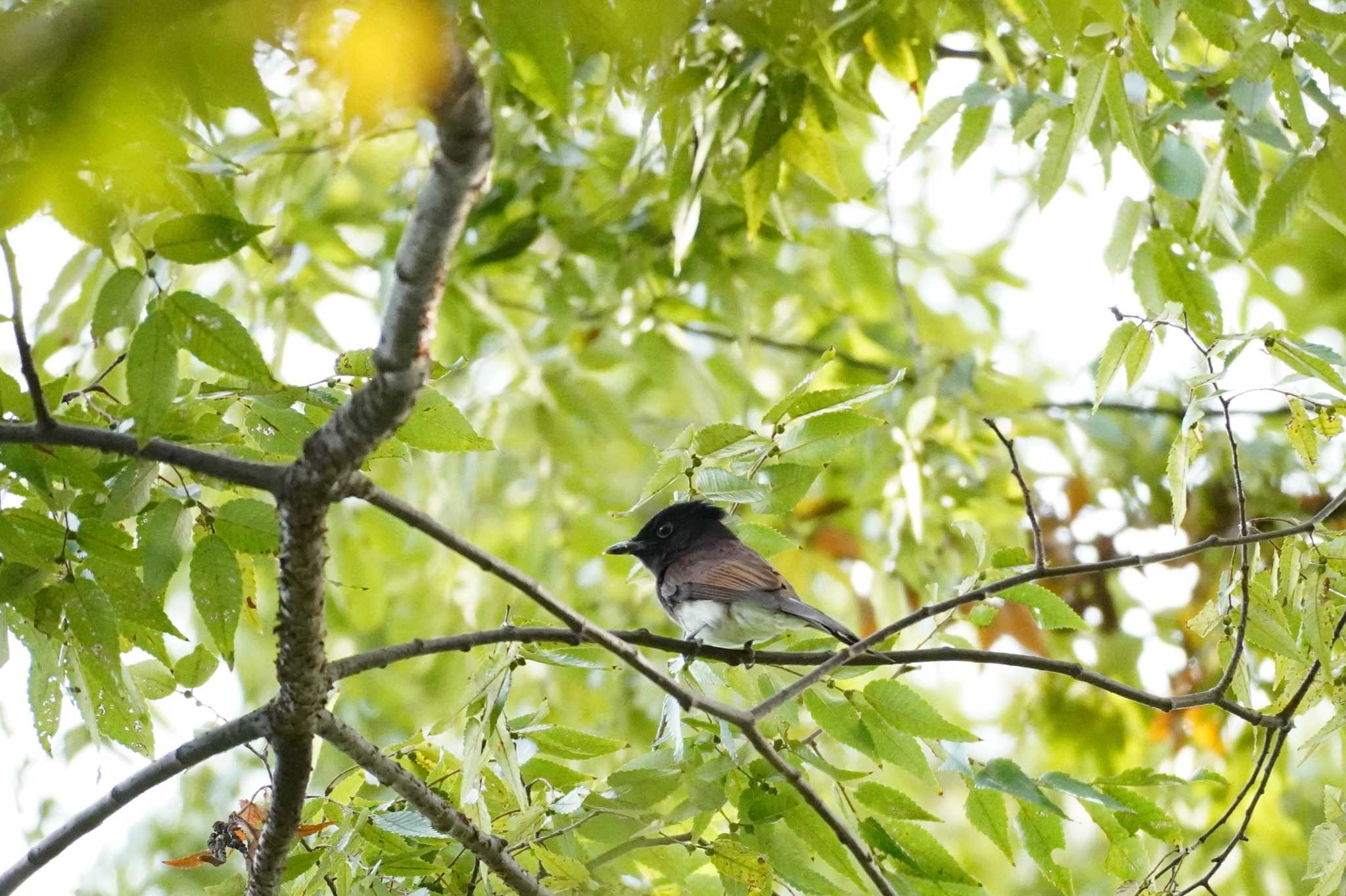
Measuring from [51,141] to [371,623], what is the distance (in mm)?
5139

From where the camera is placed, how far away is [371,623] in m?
6.23

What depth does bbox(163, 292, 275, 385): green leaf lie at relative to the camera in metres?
1.66

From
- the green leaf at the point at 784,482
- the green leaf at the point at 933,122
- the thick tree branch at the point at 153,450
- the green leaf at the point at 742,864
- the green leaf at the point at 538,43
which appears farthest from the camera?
the green leaf at the point at 933,122

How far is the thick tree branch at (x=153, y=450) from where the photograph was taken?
1.59m

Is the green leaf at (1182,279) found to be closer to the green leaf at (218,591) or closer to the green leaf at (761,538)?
the green leaf at (761,538)

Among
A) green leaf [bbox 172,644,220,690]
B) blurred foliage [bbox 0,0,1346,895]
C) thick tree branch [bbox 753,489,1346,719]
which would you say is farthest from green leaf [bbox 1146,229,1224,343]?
green leaf [bbox 172,644,220,690]

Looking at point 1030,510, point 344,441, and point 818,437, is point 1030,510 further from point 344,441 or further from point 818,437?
point 344,441

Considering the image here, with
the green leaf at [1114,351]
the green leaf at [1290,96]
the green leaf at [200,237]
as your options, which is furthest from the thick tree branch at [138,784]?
the green leaf at [1290,96]

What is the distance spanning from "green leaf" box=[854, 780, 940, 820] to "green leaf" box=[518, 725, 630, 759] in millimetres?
468

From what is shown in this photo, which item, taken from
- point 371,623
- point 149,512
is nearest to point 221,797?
point 371,623

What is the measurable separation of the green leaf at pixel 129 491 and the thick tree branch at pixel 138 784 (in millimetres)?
380

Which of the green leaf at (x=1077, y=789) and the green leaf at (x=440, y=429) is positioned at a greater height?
the green leaf at (x=440, y=429)

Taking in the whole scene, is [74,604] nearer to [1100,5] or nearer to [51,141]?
[51,141]

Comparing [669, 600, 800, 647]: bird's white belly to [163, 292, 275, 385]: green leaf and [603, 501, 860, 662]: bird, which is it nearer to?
[603, 501, 860, 662]: bird
